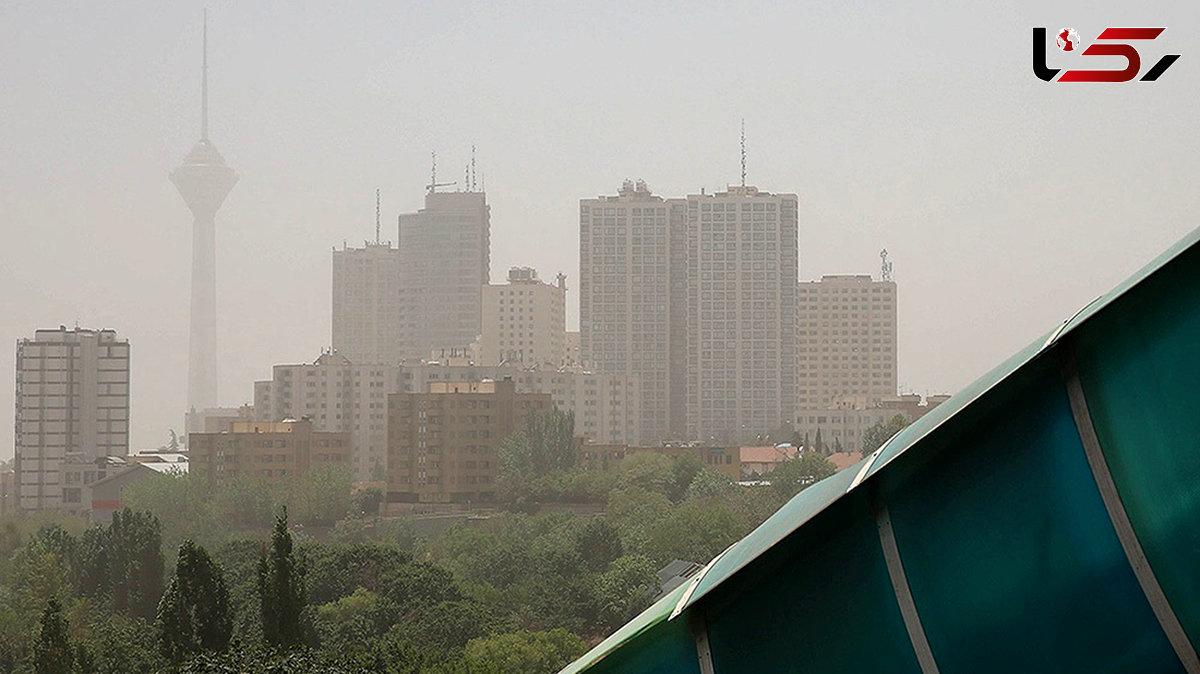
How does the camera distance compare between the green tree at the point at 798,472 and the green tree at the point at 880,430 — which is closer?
the green tree at the point at 798,472

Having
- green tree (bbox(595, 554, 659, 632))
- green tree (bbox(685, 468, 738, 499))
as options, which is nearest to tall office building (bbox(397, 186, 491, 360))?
green tree (bbox(685, 468, 738, 499))

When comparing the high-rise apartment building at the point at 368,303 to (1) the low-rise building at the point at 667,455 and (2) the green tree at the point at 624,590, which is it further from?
(2) the green tree at the point at 624,590

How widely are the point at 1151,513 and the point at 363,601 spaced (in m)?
13.3

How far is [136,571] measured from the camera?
53.2 ft

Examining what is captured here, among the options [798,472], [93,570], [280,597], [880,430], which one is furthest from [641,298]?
[280,597]

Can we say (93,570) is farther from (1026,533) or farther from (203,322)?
(203,322)

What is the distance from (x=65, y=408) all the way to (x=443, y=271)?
9807mm

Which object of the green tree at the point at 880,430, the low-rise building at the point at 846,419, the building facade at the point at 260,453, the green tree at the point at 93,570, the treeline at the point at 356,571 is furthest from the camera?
the low-rise building at the point at 846,419

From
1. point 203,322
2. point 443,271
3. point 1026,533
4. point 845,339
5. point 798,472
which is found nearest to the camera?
point 1026,533

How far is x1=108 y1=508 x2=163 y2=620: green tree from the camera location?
52.8ft

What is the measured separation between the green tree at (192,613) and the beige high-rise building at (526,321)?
1977cm

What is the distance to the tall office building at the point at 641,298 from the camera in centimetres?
2812

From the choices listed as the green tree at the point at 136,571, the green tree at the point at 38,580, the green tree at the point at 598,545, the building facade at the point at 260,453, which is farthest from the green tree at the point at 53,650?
the building facade at the point at 260,453

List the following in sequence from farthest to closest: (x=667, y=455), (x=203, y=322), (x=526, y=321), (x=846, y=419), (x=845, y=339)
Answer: (x=203, y=322), (x=526, y=321), (x=845, y=339), (x=846, y=419), (x=667, y=455)
